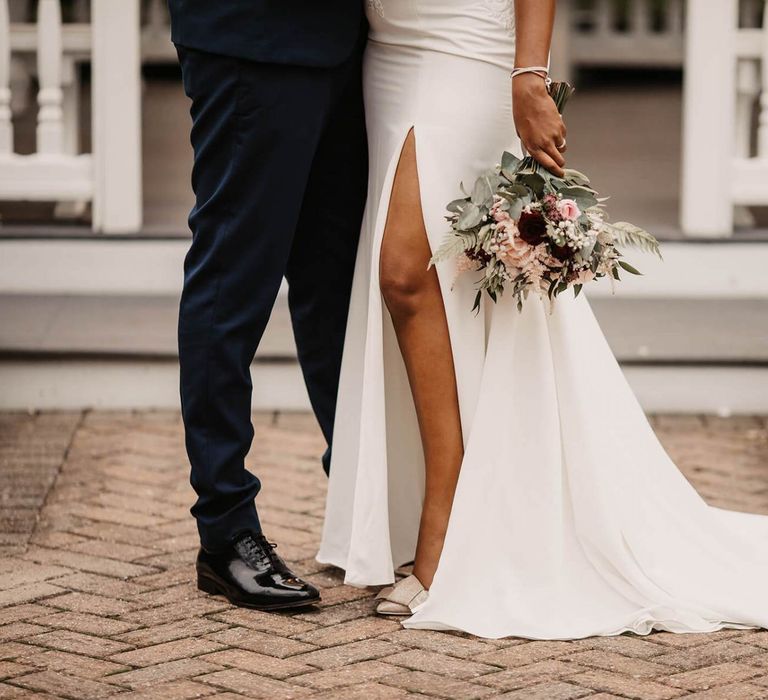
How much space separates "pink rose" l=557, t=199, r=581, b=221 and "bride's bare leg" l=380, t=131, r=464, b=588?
0.31m

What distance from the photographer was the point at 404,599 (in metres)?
3.06

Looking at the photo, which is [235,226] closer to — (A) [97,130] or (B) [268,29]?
(B) [268,29]

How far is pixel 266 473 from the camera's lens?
430cm

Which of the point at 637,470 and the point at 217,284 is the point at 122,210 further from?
the point at 637,470

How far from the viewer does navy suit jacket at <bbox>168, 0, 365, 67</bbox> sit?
9.66 ft

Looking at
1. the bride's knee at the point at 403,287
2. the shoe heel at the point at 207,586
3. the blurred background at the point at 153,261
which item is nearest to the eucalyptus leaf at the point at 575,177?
the bride's knee at the point at 403,287

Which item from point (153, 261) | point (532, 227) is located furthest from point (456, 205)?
point (153, 261)

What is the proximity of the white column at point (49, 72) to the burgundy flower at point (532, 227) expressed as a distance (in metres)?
2.88

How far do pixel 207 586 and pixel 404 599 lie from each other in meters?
0.46

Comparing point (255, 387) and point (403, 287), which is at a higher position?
point (403, 287)

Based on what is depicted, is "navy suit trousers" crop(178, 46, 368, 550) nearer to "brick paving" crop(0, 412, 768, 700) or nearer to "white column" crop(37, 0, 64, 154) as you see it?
"brick paving" crop(0, 412, 768, 700)

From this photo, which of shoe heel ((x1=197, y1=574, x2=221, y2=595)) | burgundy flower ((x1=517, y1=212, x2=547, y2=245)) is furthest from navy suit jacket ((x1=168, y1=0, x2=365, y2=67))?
shoe heel ((x1=197, y1=574, x2=221, y2=595))

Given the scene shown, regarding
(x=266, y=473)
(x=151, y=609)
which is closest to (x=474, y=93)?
(x=151, y=609)

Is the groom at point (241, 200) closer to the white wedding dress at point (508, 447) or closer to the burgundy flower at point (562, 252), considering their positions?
the white wedding dress at point (508, 447)
